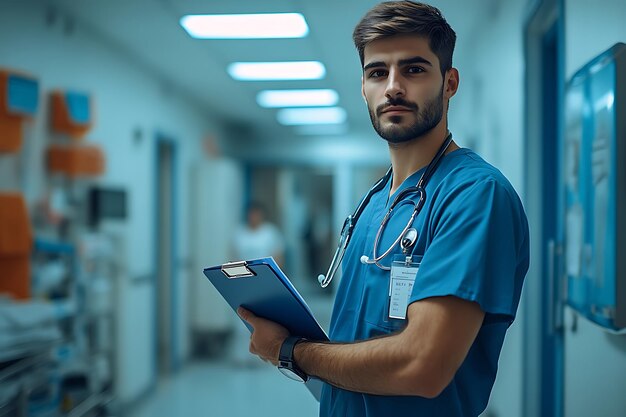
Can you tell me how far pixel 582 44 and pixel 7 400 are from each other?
206 cm

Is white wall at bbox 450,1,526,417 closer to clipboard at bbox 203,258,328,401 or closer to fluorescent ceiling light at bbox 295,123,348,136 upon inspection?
clipboard at bbox 203,258,328,401

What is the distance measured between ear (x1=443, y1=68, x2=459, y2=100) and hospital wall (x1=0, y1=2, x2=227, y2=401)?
2.23 m

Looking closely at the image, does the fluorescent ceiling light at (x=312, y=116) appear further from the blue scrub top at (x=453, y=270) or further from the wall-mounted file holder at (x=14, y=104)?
the blue scrub top at (x=453, y=270)

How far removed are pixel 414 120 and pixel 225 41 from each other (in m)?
Result: 2.71

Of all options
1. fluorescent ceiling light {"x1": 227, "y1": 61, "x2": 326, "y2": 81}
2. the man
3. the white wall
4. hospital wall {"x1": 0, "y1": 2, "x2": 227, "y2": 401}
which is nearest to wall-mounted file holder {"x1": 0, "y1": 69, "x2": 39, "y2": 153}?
hospital wall {"x1": 0, "y1": 2, "x2": 227, "y2": 401}

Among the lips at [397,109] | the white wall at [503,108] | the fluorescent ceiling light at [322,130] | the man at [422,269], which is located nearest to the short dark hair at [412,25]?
the man at [422,269]

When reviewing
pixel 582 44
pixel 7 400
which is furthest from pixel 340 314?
pixel 7 400

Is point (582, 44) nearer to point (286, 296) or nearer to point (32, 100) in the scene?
point (286, 296)

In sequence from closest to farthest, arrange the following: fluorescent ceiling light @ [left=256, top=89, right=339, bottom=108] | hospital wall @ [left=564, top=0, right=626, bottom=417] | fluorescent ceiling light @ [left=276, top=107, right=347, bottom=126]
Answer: hospital wall @ [left=564, top=0, right=626, bottom=417], fluorescent ceiling light @ [left=256, top=89, right=339, bottom=108], fluorescent ceiling light @ [left=276, top=107, right=347, bottom=126]

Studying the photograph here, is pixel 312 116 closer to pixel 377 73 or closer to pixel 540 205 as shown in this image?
pixel 540 205

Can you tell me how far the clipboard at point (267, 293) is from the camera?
974 mm

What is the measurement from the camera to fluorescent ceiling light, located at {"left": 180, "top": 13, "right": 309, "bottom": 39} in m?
3.07

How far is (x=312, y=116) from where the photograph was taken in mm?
5996

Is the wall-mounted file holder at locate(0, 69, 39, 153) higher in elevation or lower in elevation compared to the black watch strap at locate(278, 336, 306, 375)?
higher
